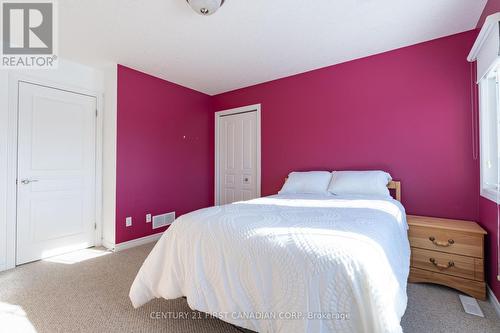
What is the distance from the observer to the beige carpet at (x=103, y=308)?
1.50 meters

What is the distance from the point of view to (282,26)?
2186 millimetres

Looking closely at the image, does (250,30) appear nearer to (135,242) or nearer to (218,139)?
(218,139)

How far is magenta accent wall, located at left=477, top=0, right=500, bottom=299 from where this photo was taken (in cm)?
171

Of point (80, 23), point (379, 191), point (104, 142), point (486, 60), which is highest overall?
point (80, 23)

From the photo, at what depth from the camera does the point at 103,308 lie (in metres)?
1.70

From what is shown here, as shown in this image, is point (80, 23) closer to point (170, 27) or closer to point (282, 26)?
point (170, 27)

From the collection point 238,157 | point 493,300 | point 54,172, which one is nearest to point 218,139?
point 238,157

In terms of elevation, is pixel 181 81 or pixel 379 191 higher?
pixel 181 81

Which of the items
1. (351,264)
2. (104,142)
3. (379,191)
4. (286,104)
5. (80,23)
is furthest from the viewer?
(286,104)

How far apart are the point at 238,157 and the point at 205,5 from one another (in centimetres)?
244

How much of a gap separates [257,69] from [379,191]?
213 cm

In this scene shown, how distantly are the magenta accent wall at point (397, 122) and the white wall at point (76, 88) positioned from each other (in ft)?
7.33

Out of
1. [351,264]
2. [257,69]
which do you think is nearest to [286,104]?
[257,69]

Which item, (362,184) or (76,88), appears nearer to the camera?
(362,184)
